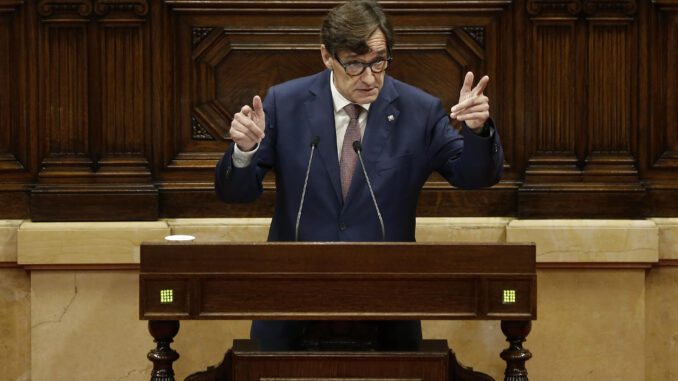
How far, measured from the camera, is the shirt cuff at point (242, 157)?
2832mm

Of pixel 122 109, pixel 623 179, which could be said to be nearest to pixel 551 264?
pixel 623 179

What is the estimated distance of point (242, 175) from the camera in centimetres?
287

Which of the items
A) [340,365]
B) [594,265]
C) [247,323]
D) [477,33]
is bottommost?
[247,323]

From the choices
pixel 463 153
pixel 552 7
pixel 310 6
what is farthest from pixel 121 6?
pixel 463 153

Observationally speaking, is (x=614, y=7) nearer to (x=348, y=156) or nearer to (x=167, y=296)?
(x=348, y=156)

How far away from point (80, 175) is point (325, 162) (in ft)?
5.37

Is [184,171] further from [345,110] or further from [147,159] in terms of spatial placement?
[345,110]

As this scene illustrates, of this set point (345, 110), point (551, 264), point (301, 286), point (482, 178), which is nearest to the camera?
point (301, 286)

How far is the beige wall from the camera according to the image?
4.12 metres

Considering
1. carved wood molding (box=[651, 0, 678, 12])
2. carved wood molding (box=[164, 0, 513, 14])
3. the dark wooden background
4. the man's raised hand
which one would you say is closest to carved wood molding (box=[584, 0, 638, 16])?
the dark wooden background

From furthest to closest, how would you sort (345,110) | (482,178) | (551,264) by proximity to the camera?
(551,264), (345,110), (482,178)

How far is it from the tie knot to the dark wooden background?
122cm

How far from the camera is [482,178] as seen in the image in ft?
9.41

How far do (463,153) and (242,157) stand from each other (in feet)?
2.15
